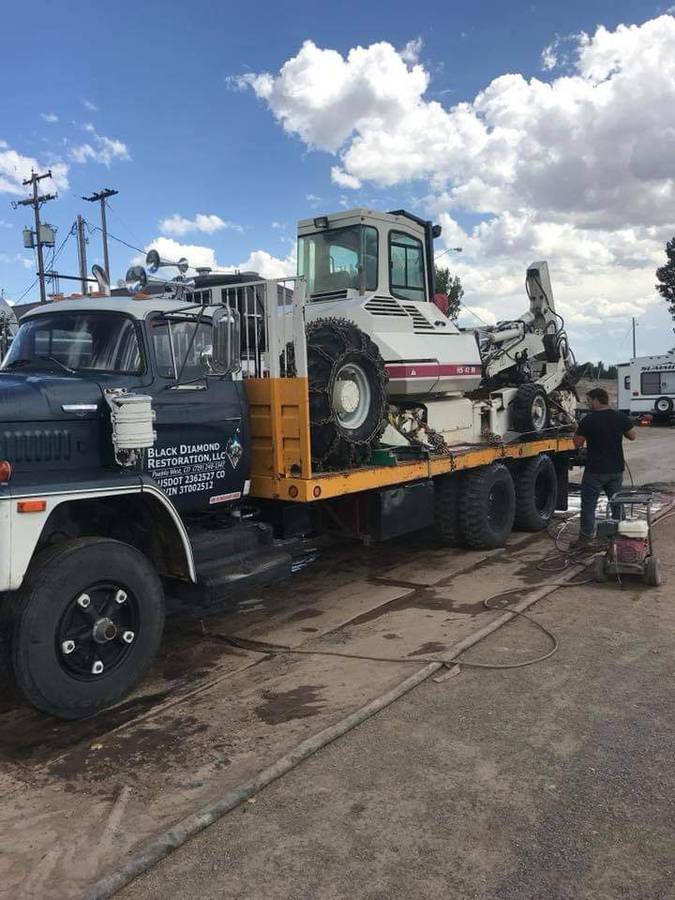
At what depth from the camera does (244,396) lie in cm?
576

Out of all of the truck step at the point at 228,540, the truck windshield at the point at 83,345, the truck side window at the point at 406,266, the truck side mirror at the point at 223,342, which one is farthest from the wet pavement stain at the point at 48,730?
the truck side window at the point at 406,266

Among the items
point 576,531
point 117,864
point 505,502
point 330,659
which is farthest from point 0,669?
point 576,531

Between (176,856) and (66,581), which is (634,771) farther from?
(66,581)

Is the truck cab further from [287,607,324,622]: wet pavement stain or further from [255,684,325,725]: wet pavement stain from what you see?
[255,684,325,725]: wet pavement stain

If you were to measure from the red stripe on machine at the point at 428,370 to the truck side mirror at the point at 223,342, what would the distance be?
2.26 metres

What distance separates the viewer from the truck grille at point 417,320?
7.73 m

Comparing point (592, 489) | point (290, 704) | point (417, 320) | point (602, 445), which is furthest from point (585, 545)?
point (290, 704)

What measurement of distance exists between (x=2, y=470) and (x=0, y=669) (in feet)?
3.93

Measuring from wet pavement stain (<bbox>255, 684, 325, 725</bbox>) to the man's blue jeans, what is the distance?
4698 mm

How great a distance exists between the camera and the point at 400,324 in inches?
294

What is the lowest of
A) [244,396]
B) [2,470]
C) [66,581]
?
[66,581]

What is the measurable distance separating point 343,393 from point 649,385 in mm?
26860

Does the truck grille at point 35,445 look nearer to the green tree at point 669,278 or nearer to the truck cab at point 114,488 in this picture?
the truck cab at point 114,488

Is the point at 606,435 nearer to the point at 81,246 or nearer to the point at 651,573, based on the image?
the point at 651,573
